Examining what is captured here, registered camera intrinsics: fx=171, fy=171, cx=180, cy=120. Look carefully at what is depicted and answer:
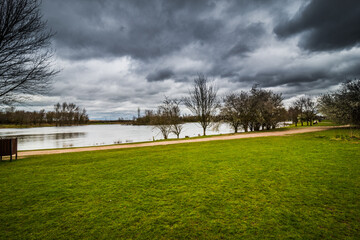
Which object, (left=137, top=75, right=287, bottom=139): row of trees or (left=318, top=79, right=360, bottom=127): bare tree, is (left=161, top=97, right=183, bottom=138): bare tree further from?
(left=318, top=79, right=360, bottom=127): bare tree

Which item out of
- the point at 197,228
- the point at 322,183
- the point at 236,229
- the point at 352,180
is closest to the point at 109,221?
the point at 197,228

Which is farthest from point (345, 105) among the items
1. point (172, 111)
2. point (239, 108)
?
point (172, 111)

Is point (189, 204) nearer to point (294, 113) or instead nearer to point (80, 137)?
point (80, 137)

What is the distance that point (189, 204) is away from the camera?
13.0 feet

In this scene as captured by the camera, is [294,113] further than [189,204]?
Yes

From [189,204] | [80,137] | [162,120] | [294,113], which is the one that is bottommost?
[189,204]

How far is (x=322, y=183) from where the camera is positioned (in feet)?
16.1

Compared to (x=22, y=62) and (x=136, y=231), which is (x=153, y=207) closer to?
(x=136, y=231)

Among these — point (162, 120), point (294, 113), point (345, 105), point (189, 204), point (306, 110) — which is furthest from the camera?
point (294, 113)

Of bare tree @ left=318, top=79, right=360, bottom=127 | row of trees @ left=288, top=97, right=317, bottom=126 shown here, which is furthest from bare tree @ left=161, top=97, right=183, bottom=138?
row of trees @ left=288, top=97, right=317, bottom=126

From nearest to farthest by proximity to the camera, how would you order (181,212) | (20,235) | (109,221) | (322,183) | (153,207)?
(20,235) < (109,221) < (181,212) < (153,207) < (322,183)

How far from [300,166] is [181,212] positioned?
5.51 metres

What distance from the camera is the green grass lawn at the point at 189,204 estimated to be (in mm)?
3039

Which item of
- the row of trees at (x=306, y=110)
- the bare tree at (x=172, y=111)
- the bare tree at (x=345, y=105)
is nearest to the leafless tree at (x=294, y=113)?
the row of trees at (x=306, y=110)
